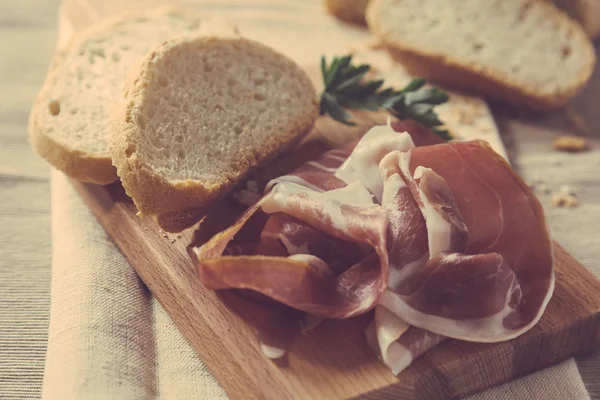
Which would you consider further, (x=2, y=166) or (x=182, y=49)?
(x=2, y=166)

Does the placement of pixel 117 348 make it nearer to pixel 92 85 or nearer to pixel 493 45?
pixel 92 85

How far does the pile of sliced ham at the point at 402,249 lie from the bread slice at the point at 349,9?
1867 mm

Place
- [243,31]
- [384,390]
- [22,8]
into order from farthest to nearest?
[22,8] < [243,31] < [384,390]

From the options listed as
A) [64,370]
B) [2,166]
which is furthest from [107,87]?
[64,370]

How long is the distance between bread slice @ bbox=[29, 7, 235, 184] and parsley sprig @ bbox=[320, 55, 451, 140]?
59cm

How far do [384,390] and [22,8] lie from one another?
367 centimetres

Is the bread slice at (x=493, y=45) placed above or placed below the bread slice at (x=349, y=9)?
above

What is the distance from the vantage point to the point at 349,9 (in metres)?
4.27

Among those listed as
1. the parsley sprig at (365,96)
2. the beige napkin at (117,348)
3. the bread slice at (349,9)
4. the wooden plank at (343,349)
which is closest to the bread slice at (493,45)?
the bread slice at (349,9)

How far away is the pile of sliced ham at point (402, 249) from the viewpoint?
84.2 inches

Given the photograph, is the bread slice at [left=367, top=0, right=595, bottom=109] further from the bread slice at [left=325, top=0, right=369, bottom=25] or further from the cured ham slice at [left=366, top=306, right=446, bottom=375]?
the cured ham slice at [left=366, top=306, right=446, bottom=375]

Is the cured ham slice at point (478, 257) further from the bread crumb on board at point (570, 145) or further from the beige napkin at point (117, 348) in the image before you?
the bread crumb on board at point (570, 145)

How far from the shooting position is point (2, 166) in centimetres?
330

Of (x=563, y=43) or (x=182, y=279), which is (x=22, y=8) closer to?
(x=182, y=279)
